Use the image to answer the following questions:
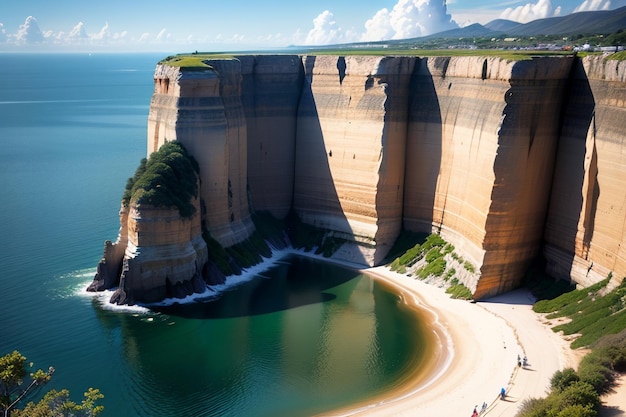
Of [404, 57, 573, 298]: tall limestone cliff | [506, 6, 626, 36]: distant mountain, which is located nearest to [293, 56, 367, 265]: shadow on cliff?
[404, 57, 573, 298]: tall limestone cliff

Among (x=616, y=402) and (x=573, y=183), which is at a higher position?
(x=573, y=183)

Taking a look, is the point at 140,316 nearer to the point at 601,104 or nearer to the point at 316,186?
the point at 316,186

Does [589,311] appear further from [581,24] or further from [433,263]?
[581,24]

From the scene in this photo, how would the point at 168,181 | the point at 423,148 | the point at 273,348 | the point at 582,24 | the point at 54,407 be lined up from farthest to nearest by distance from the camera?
the point at 582,24 < the point at 423,148 < the point at 168,181 < the point at 273,348 < the point at 54,407

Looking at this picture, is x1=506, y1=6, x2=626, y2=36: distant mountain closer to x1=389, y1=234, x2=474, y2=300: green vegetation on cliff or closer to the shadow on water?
x1=389, y1=234, x2=474, y2=300: green vegetation on cliff

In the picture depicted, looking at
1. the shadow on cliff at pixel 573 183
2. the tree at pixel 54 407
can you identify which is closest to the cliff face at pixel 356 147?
the shadow on cliff at pixel 573 183

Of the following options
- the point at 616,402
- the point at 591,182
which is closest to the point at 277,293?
the point at 591,182
